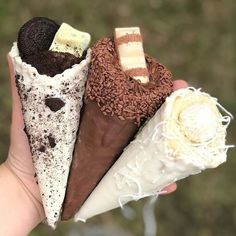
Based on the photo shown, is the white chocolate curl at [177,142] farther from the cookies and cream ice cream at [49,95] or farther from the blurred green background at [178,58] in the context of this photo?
the blurred green background at [178,58]

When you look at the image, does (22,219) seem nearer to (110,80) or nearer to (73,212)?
(73,212)

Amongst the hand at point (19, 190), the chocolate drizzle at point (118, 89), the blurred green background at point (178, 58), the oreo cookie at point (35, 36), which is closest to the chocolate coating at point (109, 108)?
the chocolate drizzle at point (118, 89)

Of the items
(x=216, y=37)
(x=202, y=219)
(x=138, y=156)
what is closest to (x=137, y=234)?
(x=202, y=219)

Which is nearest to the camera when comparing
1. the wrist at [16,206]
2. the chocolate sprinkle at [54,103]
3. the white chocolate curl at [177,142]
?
the white chocolate curl at [177,142]

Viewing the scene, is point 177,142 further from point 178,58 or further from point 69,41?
point 178,58

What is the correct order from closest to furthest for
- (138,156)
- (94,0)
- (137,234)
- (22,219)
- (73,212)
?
(138,156), (73,212), (22,219), (137,234), (94,0)

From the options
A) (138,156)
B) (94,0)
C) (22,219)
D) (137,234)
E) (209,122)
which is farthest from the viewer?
(94,0)

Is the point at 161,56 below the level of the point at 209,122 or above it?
below

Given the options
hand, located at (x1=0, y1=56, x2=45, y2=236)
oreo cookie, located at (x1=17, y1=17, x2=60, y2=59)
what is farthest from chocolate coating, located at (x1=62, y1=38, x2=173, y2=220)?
hand, located at (x1=0, y1=56, x2=45, y2=236)
